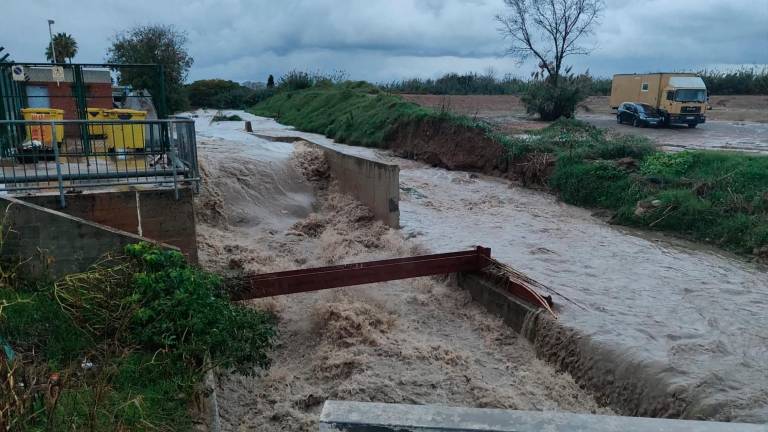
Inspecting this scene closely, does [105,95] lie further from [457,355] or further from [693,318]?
[693,318]

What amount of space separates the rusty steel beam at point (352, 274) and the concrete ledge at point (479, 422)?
498 cm

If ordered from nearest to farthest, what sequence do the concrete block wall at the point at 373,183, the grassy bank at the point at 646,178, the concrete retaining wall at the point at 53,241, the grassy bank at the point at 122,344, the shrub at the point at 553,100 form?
1. the grassy bank at the point at 122,344
2. the concrete retaining wall at the point at 53,241
3. the grassy bank at the point at 646,178
4. the concrete block wall at the point at 373,183
5. the shrub at the point at 553,100

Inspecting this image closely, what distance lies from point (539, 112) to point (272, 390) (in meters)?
30.4

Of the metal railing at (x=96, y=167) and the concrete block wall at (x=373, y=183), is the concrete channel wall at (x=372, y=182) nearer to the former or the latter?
the concrete block wall at (x=373, y=183)

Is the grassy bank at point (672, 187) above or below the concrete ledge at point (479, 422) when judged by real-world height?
below

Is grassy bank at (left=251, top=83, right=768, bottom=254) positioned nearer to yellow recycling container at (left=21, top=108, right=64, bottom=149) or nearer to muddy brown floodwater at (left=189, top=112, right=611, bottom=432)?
muddy brown floodwater at (left=189, top=112, right=611, bottom=432)

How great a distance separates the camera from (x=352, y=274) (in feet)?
27.5

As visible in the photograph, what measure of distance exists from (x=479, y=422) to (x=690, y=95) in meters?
29.5

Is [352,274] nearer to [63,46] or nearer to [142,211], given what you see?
[142,211]

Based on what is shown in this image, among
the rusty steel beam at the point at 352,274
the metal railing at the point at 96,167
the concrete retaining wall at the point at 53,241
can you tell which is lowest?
the rusty steel beam at the point at 352,274

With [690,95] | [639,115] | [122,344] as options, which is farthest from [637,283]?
[639,115]

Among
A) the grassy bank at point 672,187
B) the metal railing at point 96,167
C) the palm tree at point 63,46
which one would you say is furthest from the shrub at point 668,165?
the palm tree at point 63,46

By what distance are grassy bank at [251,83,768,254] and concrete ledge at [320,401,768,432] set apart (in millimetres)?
9253

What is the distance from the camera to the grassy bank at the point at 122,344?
4.12m
